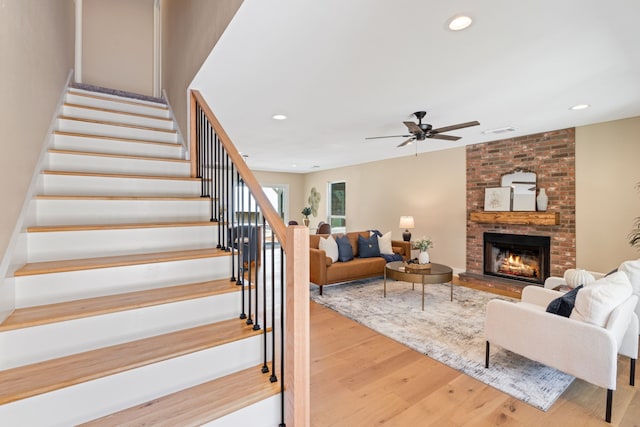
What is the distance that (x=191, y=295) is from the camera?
1760mm

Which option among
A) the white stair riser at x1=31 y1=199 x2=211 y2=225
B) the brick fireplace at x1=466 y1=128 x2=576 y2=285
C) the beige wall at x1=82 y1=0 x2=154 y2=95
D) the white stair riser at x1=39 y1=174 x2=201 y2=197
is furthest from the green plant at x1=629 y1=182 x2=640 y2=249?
the beige wall at x1=82 y1=0 x2=154 y2=95

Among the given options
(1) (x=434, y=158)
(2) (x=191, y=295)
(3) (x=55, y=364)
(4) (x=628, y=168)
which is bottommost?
(3) (x=55, y=364)

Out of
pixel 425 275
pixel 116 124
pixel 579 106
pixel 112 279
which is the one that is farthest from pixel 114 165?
pixel 579 106

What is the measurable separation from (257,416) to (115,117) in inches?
133

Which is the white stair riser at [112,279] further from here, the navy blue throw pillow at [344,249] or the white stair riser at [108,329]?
the navy blue throw pillow at [344,249]

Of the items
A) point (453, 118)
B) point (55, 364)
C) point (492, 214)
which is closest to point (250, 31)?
point (55, 364)

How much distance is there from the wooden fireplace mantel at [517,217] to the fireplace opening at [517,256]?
0.29 metres

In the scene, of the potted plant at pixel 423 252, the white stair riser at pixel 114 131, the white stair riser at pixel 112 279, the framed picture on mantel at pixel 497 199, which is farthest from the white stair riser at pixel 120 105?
the framed picture on mantel at pixel 497 199

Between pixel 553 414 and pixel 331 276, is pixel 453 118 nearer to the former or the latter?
pixel 331 276

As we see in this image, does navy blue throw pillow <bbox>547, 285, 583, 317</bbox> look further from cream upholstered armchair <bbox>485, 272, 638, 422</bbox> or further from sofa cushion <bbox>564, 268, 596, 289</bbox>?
sofa cushion <bbox>564, 268, 596, 289</bbox>

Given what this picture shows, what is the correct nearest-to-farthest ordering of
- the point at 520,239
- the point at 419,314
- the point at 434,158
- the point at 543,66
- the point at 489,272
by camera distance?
the point at 543,66 < the point at 419,314 < the point at 520,239 < the point at 489,272 < the point at 434,158

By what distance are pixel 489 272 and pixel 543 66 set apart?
150 inches

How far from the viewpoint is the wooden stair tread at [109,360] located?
119 centimetres

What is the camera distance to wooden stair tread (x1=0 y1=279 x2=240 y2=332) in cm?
139
